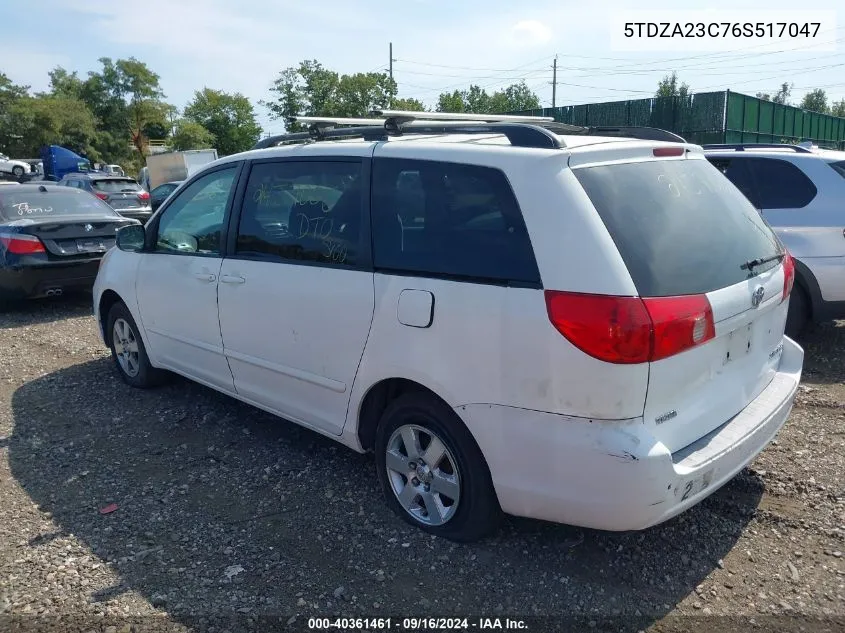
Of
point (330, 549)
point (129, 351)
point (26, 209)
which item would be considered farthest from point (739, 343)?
point (26, 209)

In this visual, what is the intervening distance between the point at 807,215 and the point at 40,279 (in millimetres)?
7972

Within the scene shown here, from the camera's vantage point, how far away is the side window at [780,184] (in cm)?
582

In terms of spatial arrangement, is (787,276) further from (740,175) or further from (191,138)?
(191,138)

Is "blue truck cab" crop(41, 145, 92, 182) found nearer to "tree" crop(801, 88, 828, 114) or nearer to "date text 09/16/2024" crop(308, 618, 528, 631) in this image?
"date text 09/16/2024" crop(308, 618, 528, 631)

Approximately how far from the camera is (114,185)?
17.8 m

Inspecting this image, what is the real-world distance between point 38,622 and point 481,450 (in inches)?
75.9

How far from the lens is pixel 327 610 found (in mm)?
2787

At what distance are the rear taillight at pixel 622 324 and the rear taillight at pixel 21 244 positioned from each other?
24.2 ft

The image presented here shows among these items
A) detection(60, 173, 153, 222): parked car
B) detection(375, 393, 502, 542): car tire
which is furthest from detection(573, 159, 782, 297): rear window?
detection(60, 173, 153, 222): parked car

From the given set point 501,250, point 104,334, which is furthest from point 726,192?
point 104,334

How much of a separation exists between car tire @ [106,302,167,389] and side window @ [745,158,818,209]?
17.4ft

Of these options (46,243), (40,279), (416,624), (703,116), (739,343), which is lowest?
(416,624)

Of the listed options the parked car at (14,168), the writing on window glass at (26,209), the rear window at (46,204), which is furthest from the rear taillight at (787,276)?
the parked car at (14,168)

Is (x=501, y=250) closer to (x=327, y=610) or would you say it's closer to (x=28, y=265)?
(x=327, y=610)
